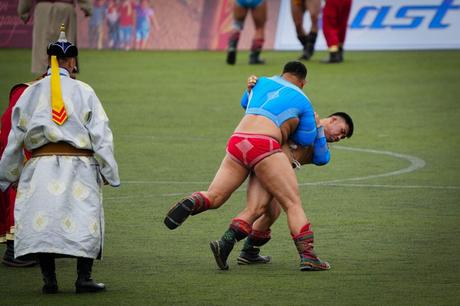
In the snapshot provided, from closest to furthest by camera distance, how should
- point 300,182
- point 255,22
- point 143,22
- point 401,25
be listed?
point 300,182, point 255,22, point 401,25, point 143,22

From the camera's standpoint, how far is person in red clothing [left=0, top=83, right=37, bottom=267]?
34.6ft

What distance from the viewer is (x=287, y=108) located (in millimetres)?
10469

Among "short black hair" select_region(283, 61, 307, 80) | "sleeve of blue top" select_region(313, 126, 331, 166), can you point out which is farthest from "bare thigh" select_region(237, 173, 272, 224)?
"short black hair" select_region(283, 61, 307, 80)

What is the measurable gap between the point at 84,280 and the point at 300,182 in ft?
20.1

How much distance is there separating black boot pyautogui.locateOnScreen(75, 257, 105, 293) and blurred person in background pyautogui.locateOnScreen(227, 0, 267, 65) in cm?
1630

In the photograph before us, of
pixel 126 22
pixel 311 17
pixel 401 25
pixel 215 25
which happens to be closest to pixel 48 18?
pixel 311 17

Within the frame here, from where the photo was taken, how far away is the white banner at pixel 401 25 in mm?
27547

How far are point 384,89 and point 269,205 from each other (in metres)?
12.7

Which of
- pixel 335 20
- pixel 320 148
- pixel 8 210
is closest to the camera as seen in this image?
pixel 320 148

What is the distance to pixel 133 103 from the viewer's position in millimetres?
22422

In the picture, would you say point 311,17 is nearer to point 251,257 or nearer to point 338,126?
point 338,126

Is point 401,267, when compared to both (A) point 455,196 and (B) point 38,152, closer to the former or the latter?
(B) point 38,152

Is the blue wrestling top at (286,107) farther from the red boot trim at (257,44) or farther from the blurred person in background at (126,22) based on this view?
the blurred person in background at (126,22)

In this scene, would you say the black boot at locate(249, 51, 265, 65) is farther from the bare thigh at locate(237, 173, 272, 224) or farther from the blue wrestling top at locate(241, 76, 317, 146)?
the bare thigh at locate(237, 173, 272, 224)
